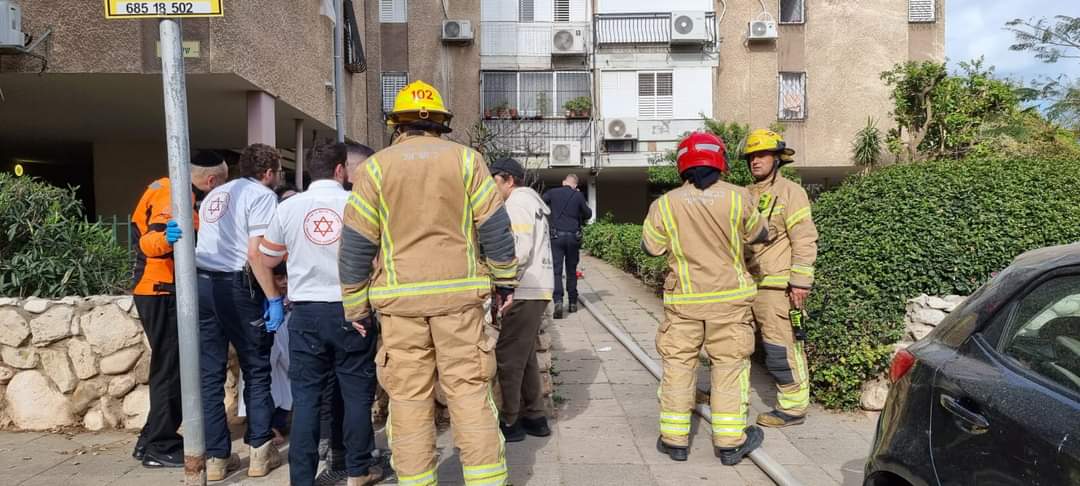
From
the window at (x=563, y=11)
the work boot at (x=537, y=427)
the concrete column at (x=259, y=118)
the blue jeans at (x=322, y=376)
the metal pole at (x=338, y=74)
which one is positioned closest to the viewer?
the blue jeans at (x=322, y=376)

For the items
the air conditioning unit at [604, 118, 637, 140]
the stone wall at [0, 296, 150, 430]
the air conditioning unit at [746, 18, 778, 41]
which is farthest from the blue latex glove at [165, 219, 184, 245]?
the air conditioning unit at [746, 18, 778, 41]

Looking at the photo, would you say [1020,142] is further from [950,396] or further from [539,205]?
[950,396]

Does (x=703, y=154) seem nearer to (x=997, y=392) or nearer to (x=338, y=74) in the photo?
(x=997, y=392)

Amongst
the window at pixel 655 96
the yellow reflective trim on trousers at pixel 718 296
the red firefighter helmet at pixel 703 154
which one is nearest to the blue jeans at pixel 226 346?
the yellow reflective trim on trousers at pixel 718 296

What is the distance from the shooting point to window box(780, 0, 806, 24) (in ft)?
71.1

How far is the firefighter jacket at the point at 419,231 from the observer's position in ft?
11.2

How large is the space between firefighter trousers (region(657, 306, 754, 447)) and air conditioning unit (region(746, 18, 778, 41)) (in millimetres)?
18477

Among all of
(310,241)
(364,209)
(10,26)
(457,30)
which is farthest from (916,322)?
(457,30)

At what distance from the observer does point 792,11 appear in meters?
21.8

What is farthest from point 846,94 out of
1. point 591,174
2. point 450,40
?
point 450,40

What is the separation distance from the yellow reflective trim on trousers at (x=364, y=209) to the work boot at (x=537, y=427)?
204 centimetres

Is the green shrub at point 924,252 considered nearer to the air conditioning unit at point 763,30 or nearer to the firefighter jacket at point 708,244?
the firefighter jacket at point 708,244

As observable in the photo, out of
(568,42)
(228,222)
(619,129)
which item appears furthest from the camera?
(619,129)

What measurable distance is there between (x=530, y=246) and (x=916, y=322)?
2816 millimetres
